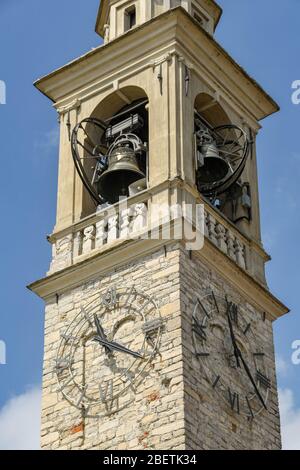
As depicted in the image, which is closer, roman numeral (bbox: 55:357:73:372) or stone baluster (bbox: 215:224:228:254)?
roman numeral (bbox: 55:357:73:372)

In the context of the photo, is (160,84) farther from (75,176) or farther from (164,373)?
(164,373)

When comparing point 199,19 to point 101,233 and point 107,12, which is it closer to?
point 107,12

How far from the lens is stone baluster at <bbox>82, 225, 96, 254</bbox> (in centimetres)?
2675

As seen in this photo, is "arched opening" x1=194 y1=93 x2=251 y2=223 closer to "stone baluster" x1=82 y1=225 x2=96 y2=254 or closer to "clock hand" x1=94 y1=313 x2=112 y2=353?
"stone baluster" x1=82 y1=225 x2=96 y2=254

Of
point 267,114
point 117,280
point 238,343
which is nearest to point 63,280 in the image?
point 117,280

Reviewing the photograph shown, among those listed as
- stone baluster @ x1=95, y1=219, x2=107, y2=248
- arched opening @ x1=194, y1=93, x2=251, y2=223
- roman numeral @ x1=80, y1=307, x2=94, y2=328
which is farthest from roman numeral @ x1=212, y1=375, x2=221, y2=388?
arched opening @ x1=194, y1=93, x2=251, y2=223

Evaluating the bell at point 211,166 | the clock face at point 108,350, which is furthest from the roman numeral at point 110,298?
the bell at point 211,166

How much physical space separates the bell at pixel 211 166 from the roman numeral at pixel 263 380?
12.5ft

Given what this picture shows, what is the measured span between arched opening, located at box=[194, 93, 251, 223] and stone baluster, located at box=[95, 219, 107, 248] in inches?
71.8

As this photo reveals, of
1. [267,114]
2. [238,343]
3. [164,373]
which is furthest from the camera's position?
[267,114]

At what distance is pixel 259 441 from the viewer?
25.0 meters

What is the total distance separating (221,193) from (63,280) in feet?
10.9

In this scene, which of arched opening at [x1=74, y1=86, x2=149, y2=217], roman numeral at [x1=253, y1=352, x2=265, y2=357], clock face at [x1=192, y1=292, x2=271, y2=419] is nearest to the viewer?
clock face at [x1=192, y1=292, x2=271, y2=419]

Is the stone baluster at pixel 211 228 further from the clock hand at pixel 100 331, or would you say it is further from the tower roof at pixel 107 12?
the tower roof at pixel 107 12
